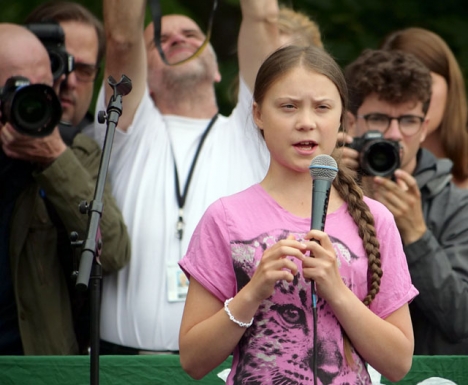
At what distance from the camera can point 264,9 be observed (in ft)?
12.7

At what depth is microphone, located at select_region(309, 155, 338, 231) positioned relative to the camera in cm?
227

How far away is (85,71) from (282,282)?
8.04 feet

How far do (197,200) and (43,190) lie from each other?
637 mm

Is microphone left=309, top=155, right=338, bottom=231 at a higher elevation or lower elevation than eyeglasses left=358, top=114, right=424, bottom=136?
lower

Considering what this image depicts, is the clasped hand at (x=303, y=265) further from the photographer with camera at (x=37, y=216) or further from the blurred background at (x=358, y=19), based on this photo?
the blurred background at (x=358, y=19)

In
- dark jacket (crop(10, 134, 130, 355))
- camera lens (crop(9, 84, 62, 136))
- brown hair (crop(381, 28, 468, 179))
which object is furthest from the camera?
brown hair (crop(381, 28, 468, 179))

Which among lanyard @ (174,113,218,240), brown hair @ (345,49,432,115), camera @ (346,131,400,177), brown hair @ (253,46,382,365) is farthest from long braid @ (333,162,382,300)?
brown hair @ (345,49,432,115)

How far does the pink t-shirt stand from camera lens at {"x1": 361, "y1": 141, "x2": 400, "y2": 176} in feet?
4.27

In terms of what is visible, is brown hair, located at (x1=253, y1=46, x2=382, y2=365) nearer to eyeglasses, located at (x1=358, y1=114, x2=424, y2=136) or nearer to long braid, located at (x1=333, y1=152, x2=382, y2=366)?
long braid, located at (x1=333, y1=152, x2=382, y2=366)

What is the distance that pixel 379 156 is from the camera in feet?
12.7

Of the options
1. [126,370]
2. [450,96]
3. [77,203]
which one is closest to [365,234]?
[126,370]

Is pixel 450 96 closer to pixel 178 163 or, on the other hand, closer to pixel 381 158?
pixel 381 158

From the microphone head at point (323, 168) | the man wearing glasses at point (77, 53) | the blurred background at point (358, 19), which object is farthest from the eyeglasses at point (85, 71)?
the microphone head at point (323, 168)

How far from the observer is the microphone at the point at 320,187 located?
2.27 m
